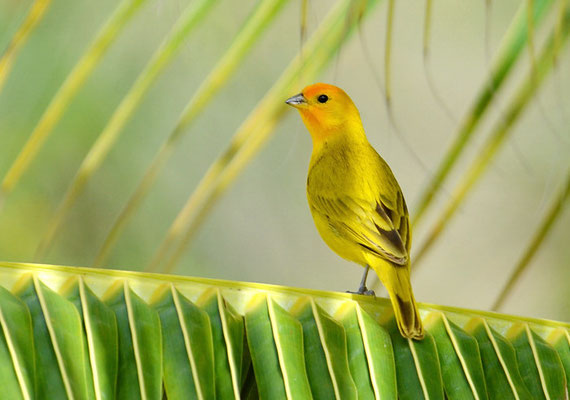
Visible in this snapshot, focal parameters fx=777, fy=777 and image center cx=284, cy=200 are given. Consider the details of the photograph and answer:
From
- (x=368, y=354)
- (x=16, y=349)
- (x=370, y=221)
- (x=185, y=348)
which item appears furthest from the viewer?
(x=370, y=221)

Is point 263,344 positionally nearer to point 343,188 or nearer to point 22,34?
point 22,34

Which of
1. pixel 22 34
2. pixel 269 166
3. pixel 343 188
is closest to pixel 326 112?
pixel 343 188

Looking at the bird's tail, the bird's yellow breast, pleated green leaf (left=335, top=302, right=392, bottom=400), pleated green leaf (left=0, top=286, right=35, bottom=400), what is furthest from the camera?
the bird's yellow breast

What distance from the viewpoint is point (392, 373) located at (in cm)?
154

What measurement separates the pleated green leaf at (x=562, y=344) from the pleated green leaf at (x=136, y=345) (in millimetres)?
864

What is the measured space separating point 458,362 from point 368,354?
199 millimetres

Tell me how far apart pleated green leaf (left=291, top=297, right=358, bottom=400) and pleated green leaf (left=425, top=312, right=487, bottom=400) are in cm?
24

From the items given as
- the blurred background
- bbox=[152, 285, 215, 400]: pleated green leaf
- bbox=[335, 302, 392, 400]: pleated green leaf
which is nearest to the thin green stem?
bbox=[152, 285, 215, 400]: pleated green leaf

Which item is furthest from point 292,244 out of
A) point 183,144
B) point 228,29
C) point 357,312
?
point 357,312

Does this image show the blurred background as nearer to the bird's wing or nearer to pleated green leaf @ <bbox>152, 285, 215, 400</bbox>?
the bird's wing

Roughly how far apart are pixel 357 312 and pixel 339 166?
0.95m

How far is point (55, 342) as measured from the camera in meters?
1.34

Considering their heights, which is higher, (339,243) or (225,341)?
(339,243)

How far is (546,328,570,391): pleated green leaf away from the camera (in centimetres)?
168
